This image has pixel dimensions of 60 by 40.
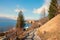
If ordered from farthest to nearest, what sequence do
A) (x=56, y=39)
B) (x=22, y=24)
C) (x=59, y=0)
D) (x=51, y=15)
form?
(x=22, y=24) < (x=51, y=15) < (x=59, y=0) < (x=56, y=39)

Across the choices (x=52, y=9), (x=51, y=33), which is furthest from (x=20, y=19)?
(x=51, y=33)

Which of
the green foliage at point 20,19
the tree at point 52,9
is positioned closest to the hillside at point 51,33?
the tree at point 52,9

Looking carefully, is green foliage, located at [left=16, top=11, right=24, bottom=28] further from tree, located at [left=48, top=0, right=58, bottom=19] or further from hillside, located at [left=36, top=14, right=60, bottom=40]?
hillside, located at [left=36, top=14, right=60, bottom=40]

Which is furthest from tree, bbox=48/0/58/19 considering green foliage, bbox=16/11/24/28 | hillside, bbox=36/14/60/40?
hillside, bbox=36/14/60/40

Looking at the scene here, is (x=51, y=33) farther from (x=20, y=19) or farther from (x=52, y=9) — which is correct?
(x=20, y=19)

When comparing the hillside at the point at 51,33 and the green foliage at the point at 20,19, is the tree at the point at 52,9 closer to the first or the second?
the green foliage at the point at 20,19

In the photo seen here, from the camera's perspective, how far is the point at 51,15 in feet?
182

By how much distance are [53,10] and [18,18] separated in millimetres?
15322

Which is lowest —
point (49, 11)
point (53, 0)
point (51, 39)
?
point (51, 39)

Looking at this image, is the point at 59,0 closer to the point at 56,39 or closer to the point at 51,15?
the point at 51,15

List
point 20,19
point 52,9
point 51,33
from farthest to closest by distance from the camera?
1. point 20,19
2. point 52,9
3. point 51,33

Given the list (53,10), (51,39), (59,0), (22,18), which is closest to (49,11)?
(53,10)

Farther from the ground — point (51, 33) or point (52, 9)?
point (52, 9)

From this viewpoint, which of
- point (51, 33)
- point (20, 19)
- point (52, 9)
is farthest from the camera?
point (20, 19)
